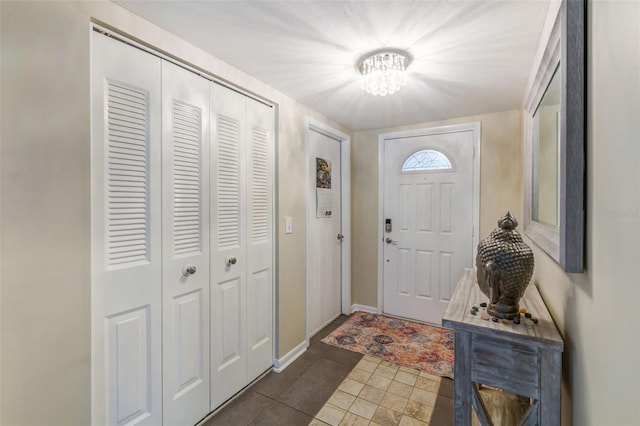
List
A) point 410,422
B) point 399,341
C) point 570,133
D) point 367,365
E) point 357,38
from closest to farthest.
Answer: point 570,133 < point 357,38 < point 410,422 < point 367,365 < point 399,341

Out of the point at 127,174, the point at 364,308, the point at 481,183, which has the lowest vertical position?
the point at 364,308

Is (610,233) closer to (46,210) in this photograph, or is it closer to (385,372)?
(46,210)

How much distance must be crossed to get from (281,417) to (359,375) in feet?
A: 2.29

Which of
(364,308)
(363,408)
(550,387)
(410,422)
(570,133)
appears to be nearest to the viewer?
(570,133)

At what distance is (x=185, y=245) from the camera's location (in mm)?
1645

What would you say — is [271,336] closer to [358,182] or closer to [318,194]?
[318,194]

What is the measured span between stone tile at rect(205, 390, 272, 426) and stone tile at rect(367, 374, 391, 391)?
74 cm

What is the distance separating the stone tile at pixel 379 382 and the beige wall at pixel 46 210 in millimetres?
1698

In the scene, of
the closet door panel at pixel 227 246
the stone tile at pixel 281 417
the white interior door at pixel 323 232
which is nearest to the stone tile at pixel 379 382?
the stone tile at pixel 281 417

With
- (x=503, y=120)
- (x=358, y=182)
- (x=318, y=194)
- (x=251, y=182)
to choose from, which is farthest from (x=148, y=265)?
(x=503, y=120)

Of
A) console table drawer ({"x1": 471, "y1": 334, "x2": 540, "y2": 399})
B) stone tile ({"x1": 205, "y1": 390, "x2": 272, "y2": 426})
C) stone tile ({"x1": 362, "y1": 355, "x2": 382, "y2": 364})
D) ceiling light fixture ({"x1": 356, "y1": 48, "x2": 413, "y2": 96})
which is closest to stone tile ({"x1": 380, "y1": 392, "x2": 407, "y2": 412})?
stone tile ({"x1": 362, "y1": 355, "x2": 382, "y2": 364})

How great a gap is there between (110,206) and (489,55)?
2.15 metres

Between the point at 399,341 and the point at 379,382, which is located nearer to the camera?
the point at 379,382

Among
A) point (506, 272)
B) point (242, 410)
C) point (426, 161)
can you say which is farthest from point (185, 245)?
point (426, 161)
